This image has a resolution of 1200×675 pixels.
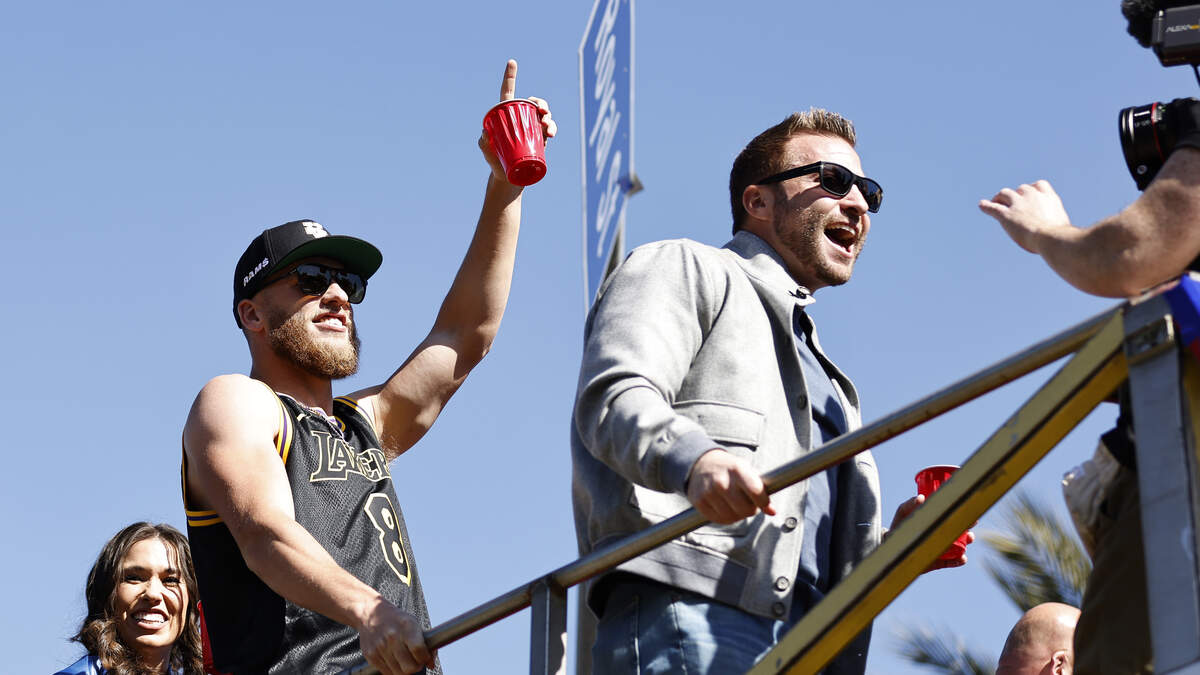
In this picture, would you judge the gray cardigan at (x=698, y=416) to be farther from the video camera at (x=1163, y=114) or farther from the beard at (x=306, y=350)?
the beard at (x=306, y=350)

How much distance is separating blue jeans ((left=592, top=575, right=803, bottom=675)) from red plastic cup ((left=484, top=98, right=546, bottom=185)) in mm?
1727

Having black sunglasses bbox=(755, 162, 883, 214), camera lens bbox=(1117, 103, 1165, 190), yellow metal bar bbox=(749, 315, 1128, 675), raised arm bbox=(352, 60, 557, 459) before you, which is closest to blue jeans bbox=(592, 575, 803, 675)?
yellow metal bar bbox=(749, 315, 1128, 675)

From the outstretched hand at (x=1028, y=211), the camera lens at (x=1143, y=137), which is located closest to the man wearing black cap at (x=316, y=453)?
the outstretched hand at (x=1028, y=211)

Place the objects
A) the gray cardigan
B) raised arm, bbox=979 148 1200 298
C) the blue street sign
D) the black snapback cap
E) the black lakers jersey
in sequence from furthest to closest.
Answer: the blue street sign < the black snapback cap < the black lakers jersey < the gray cardigan < raised arm, bbox=979 148 1200 298

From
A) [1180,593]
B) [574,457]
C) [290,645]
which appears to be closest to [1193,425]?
[1180,593]

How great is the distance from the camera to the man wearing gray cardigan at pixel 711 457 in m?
3.11

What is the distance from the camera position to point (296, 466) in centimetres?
417

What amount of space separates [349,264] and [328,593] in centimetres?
156

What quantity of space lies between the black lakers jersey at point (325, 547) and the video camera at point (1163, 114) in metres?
2.06

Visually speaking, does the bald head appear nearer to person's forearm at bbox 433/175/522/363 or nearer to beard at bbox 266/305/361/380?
person's forearm at bbox 433/175/522/363

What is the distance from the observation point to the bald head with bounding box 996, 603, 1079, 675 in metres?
4.89

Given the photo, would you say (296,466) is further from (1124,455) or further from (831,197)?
(1124,455)

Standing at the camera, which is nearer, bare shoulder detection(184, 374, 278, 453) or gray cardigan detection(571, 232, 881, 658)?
gray cardigan detection(571, 232, 881, 658)

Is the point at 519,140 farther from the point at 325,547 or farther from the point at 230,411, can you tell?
the point at 325,547
